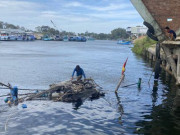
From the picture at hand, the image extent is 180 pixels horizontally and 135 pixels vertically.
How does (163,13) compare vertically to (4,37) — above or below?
above

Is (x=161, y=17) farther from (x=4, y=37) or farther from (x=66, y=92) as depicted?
(x=4, y=37)

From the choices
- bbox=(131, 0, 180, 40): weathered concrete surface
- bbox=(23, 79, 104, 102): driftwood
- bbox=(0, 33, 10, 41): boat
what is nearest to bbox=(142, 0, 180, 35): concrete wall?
bbox=(131, 0, 180, 40): weathered concrete surface

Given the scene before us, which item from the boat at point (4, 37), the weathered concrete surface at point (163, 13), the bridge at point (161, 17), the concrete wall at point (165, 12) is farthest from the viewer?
the boat at point (4, 37)

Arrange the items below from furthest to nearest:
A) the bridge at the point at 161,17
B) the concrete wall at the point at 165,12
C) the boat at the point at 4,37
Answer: the boat at the point at 4,37 → the concrete wall at the point at 165,12 → the bridge at the point at 161,17

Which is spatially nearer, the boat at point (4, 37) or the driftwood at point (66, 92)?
the driftwood at point (66, 92)

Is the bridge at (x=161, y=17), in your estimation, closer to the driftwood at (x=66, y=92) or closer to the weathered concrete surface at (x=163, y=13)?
the weathered concrete surface at (x=163, y=13)

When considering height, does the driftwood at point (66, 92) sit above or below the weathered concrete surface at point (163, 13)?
below

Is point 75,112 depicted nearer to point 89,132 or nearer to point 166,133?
point 89,132

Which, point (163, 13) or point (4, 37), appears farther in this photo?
point (4, 37)

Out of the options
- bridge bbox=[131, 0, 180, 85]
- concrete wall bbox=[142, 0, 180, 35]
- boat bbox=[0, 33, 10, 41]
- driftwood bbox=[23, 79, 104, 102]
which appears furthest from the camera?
boat bbox=[0, 33, 10, 41]

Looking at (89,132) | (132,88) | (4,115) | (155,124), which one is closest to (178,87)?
(132,88)

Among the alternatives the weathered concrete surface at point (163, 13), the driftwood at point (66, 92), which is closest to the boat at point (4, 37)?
the weathered concrete surface at point (163, 13)

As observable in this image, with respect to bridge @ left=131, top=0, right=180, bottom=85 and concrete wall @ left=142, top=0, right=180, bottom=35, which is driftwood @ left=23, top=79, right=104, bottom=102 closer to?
bridge @ left=131, top=0, right=180, bottom=85

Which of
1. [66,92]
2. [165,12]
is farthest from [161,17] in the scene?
[66,92]
